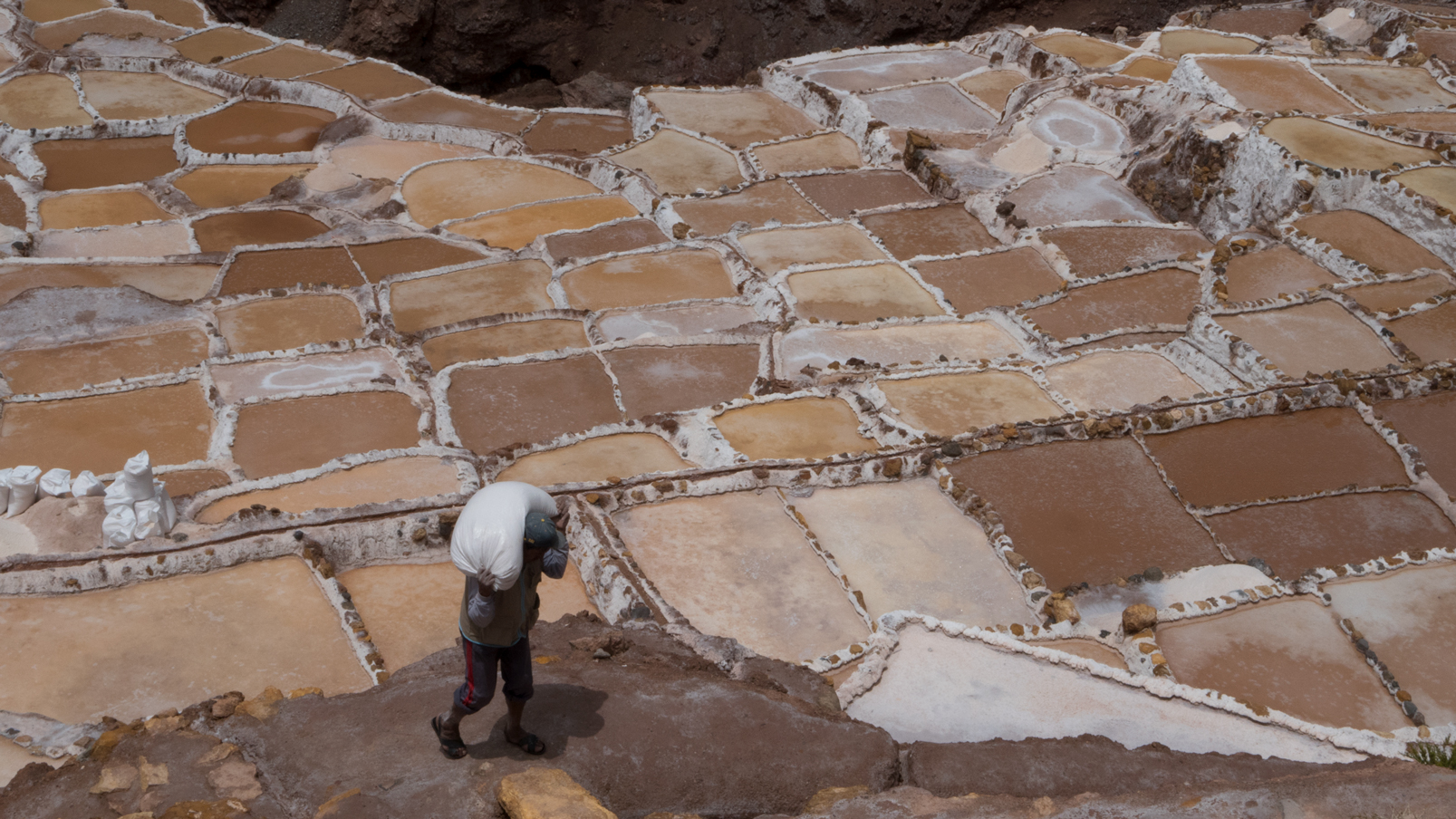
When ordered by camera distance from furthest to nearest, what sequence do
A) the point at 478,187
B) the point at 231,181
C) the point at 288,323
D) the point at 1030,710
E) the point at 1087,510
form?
the point at 231,181
the point at 478,187
the point at 288,323
the point at 1087,510
the point at 1030,710

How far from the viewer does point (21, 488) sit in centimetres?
547

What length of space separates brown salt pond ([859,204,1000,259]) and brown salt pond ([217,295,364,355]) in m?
3.94

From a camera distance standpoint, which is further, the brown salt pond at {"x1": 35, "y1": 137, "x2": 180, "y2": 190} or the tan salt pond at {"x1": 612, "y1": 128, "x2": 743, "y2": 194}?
the brown salt pond at {"x1": 35, "y1": 137, "x2": 180, "y2": 190}

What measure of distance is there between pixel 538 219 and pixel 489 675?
6565 millimetres

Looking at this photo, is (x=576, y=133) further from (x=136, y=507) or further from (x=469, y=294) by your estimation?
(x=136, y=507)

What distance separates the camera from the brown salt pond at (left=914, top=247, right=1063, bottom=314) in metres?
8.13

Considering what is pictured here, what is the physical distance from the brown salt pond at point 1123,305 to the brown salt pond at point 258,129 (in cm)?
700

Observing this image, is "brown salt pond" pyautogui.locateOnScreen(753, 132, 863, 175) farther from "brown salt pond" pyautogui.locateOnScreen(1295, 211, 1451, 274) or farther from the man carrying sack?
the man carrying sack

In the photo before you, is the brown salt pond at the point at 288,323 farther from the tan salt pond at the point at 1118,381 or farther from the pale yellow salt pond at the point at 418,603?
the tan salt pond at the point at 1118,381

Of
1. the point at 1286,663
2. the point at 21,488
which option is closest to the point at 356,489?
the point at 21,488

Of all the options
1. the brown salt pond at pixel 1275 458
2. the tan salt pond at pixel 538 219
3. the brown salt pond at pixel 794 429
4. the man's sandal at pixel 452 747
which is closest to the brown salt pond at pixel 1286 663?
the brown salt pond at pixel 1275 458

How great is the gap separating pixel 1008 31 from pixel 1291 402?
687cm

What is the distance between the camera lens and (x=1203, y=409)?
6.30 metres

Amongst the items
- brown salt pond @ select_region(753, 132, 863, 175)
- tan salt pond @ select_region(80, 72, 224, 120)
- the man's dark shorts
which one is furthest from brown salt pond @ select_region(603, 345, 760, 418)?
tan salt pond @ select_region(80, 72, 224, 120)
